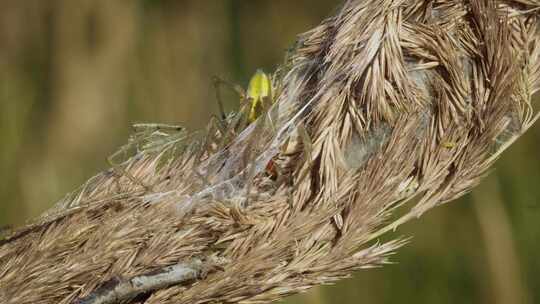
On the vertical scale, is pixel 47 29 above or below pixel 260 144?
above

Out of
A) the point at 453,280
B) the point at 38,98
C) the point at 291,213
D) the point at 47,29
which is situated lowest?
the point at 453,280

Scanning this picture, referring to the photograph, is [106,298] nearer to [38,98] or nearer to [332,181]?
[332,181]

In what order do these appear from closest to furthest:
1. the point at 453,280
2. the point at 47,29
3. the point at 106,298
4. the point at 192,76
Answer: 1. the point at 106,298
2. the point at 453,280
3. the point at 192,76
4. the point at 47,29

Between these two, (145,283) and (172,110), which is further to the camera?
(172,110)

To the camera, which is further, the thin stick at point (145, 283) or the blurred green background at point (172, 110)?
the blurred green background at point (172, 110)

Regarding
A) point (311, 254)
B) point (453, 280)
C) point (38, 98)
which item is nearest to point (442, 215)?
point (453, 280)

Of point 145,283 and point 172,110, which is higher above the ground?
point 172,110

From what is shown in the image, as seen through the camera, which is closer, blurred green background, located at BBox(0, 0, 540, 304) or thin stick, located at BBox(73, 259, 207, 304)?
thin stick, located at BBox(73, 259, 207, 304)

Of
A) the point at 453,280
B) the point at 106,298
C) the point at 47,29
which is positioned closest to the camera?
the point at 106,298
